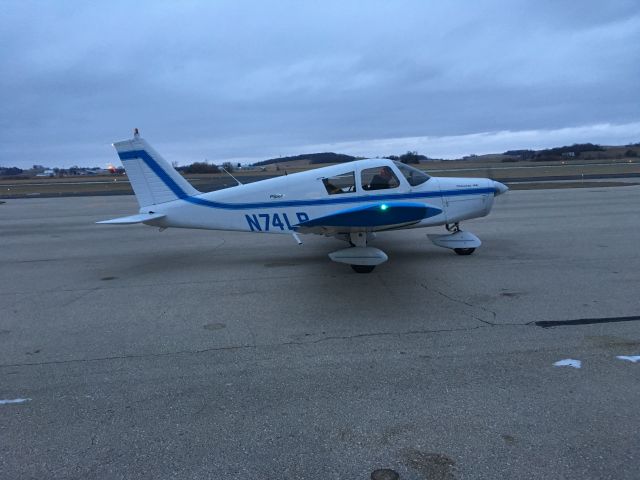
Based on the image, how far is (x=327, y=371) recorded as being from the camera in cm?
430

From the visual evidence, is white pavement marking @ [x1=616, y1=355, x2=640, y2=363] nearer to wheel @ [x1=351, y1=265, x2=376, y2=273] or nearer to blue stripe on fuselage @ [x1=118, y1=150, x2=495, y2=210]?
wheel @ [x1=351, y1=265, x2=376, y2=273]

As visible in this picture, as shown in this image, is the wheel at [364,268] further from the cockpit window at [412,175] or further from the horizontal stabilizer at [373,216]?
the cockpit window at [412,175]

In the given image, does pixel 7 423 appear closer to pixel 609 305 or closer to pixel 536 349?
pixel 536 349

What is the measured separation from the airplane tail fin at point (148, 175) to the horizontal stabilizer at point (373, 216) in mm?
3314

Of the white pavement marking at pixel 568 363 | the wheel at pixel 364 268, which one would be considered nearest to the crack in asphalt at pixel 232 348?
the white pavement marking at pixel 568 363

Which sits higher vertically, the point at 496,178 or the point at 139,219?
the point at 139,219

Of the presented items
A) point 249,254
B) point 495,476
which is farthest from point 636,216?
point 495,476

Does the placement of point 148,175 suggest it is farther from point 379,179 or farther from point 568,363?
point 568,363

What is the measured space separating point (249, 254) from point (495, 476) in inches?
330

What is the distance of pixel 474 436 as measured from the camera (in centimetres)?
321

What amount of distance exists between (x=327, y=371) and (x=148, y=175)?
694 centimetres

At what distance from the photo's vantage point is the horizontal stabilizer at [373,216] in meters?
7.70

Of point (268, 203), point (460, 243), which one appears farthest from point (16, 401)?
point (460, 243)

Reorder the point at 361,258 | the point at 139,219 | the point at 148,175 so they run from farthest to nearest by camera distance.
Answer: the point at 148,175 < the point at 139,219 < the point at 361,258
